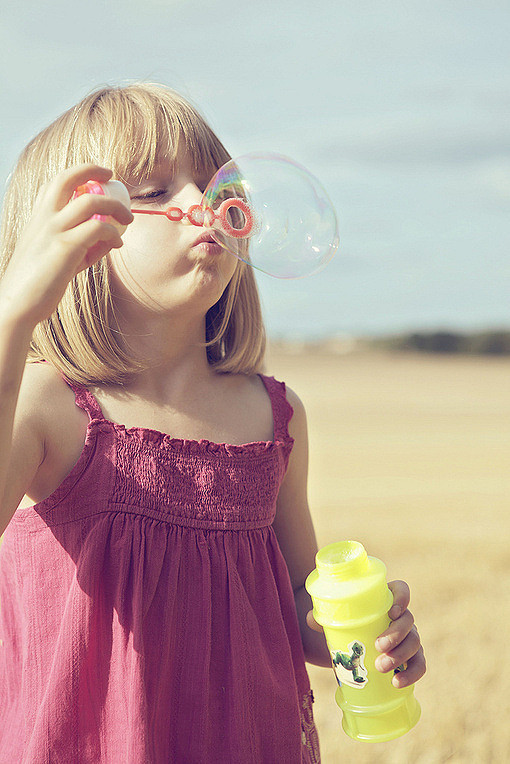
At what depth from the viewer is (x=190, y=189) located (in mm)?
1215

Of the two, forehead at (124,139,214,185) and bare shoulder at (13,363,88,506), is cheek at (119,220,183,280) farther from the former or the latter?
bare shoulder at (13,363,88,506)

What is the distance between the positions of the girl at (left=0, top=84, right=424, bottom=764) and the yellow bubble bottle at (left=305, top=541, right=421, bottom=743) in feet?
0.10

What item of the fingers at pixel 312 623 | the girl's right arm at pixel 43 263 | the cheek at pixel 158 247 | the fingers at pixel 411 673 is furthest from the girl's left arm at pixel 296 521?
the girl's right arm at pixel 43 263

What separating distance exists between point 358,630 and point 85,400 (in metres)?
0.51

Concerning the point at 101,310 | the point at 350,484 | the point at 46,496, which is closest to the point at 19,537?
the point at 46,496

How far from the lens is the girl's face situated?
117 cm

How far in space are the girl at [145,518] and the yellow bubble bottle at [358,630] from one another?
31 millimetres

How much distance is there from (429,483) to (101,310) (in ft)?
12.1

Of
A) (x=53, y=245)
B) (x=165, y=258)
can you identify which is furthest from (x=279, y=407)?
(x=53, y=245)

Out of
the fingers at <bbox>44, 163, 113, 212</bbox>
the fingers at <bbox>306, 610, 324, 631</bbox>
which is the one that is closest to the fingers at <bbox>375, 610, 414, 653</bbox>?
the fingers at <bbox>306, 610, 324, 631</bbox>

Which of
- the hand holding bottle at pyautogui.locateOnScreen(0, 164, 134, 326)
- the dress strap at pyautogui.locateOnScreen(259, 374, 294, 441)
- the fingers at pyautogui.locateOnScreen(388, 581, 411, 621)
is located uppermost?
the hand holding bottle at pyautogui.locateOnScreen(0, 164, 134, 326)

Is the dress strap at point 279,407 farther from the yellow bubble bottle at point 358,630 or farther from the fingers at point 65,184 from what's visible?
the fingers at point 65,184

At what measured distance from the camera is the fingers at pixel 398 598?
111cm

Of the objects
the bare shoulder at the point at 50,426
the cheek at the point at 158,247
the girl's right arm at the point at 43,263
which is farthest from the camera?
the cheek at the point at 158,247
